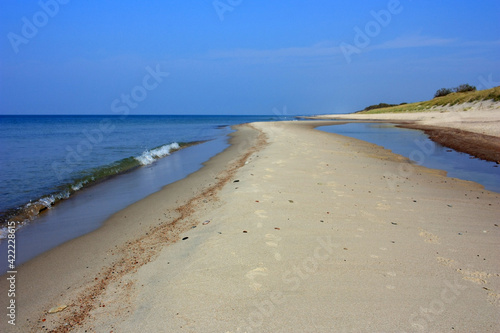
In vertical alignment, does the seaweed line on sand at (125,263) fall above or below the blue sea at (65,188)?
above

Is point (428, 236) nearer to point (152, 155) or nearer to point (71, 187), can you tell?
point (71, 187)

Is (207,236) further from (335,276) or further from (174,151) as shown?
(174,151)

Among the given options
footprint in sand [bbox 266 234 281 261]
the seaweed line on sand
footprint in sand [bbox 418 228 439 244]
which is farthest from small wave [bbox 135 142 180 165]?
footprint in sand [bbox 418 228 439 244]

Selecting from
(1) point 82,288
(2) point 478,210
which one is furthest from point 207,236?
(2) point 478,210

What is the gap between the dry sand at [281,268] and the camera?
3053 millimetres

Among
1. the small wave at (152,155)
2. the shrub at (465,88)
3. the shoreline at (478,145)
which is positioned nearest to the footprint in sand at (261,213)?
the shoreline at (478,145)

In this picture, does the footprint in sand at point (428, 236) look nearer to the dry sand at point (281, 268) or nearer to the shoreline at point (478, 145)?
the dry sand at point (281, 268)

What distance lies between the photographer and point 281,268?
152 inches

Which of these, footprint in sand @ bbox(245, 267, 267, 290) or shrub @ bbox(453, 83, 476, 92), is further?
shrub @ bbox(453, 83, 476, 92)

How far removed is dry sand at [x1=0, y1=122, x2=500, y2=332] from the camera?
3053 millimetres

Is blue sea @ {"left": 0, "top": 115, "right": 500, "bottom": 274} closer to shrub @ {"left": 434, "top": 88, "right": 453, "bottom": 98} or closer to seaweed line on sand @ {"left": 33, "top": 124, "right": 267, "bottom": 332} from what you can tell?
seaweed line on sand @ {"left": 33, "top": 124, "right": 267, "bottom": 332}

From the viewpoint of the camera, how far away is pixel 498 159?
44.3 ft

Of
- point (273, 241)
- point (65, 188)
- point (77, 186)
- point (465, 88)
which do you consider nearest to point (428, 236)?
point (273, 241)

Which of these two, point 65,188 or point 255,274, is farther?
point 65,188
